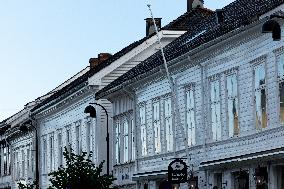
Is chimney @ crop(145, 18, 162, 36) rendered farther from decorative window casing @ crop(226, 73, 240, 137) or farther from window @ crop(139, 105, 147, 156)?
decorative window casing @ crop(226, 73, 240, 137)

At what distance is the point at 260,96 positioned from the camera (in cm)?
3388

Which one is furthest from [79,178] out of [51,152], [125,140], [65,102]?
[51,152]

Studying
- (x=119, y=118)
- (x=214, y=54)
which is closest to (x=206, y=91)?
(x=214, y=54)

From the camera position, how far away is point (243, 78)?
115 feet

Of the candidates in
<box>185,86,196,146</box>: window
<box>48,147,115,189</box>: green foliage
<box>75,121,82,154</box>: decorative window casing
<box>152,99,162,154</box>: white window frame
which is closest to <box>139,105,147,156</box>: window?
<box>152,99,162,154</box>: white window frame

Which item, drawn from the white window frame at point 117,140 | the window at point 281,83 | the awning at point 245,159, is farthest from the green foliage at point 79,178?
the window at point 281,83

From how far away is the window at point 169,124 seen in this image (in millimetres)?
43500

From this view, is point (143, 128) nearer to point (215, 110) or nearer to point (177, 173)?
point (215, 110)

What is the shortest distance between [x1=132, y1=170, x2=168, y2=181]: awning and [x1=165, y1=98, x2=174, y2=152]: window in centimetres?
94

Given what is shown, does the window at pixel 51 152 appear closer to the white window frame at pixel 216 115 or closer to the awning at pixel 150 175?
the awning at pixel 150 175

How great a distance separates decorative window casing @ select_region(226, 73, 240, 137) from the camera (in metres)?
36.0

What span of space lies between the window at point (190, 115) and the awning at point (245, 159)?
2389 mm

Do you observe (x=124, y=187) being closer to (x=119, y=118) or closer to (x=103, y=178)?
(x=119, y=118)

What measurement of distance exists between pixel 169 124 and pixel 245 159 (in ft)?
31.7
